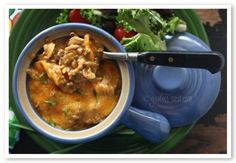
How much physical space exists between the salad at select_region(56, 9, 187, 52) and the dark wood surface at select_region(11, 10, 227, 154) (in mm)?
79

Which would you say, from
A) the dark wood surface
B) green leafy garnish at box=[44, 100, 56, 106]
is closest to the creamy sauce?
green leafy garnish at box=[44, 100, 56, 106]

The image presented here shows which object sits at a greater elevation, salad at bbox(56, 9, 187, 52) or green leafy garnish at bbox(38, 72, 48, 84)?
salad at bbox(56, 9, 187, 52)

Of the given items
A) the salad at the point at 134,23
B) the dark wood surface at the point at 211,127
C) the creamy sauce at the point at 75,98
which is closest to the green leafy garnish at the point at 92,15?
the salad at the point at 134,23

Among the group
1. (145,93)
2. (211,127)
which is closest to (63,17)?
(145,93)

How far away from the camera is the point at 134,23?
4.17 ft

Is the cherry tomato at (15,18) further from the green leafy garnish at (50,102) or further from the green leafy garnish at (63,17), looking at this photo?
the green leafy garnish at (50,102)

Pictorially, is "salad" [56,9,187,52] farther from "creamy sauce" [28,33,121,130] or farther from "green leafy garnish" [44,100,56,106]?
"green leafy garnish" [44,100,56,106]

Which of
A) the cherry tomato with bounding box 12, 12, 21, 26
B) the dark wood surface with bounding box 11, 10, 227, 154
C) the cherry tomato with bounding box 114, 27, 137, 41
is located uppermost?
the cherry tomato with bounding box 12, 12, 21, 26

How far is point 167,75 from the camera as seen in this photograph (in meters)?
1.28

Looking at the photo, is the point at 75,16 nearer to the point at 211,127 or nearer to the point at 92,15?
the point at 92,15

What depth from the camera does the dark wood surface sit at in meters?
1.31
